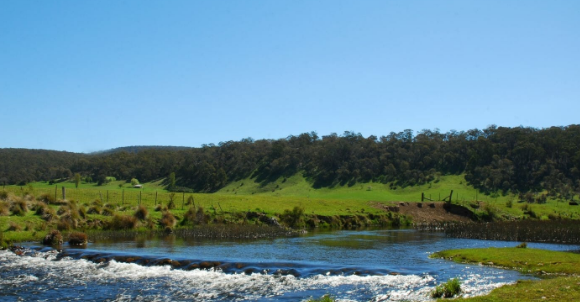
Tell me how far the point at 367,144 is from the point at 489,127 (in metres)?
39.2

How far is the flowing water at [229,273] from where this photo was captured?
67.1 feet

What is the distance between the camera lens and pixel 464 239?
43.1 metres

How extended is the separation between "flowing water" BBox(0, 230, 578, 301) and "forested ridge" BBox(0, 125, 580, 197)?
88146 millimetres

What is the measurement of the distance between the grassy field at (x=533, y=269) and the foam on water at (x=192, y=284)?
2099mm

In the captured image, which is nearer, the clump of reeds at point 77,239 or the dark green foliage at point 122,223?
the clump of reeds at point 77,239

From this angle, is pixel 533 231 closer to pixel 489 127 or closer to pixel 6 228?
pixel 6 228

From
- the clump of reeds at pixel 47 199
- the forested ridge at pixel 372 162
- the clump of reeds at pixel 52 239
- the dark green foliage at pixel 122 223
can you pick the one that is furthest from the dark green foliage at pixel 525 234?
the forested ridge at pixel 372 162

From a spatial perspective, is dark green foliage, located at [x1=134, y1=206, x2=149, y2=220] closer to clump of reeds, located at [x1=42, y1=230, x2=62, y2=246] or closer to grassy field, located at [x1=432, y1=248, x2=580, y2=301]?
clump of reeds, located at [x1=42, y1=230, x2=62, y2=246]

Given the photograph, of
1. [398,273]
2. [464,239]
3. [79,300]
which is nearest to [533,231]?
[464,239]

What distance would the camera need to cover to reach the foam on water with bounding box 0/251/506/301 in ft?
65.7

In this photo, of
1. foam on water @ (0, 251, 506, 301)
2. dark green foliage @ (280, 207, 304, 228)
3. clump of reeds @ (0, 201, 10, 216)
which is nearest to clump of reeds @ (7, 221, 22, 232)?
clump of reeds @ (0, 201, 10, 216)

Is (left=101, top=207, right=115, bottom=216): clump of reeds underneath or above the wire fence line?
underneath

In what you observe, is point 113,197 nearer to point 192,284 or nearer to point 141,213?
point 141,213

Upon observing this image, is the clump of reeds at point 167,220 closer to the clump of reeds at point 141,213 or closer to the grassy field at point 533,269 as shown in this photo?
the clump of reeds at point 141,213
